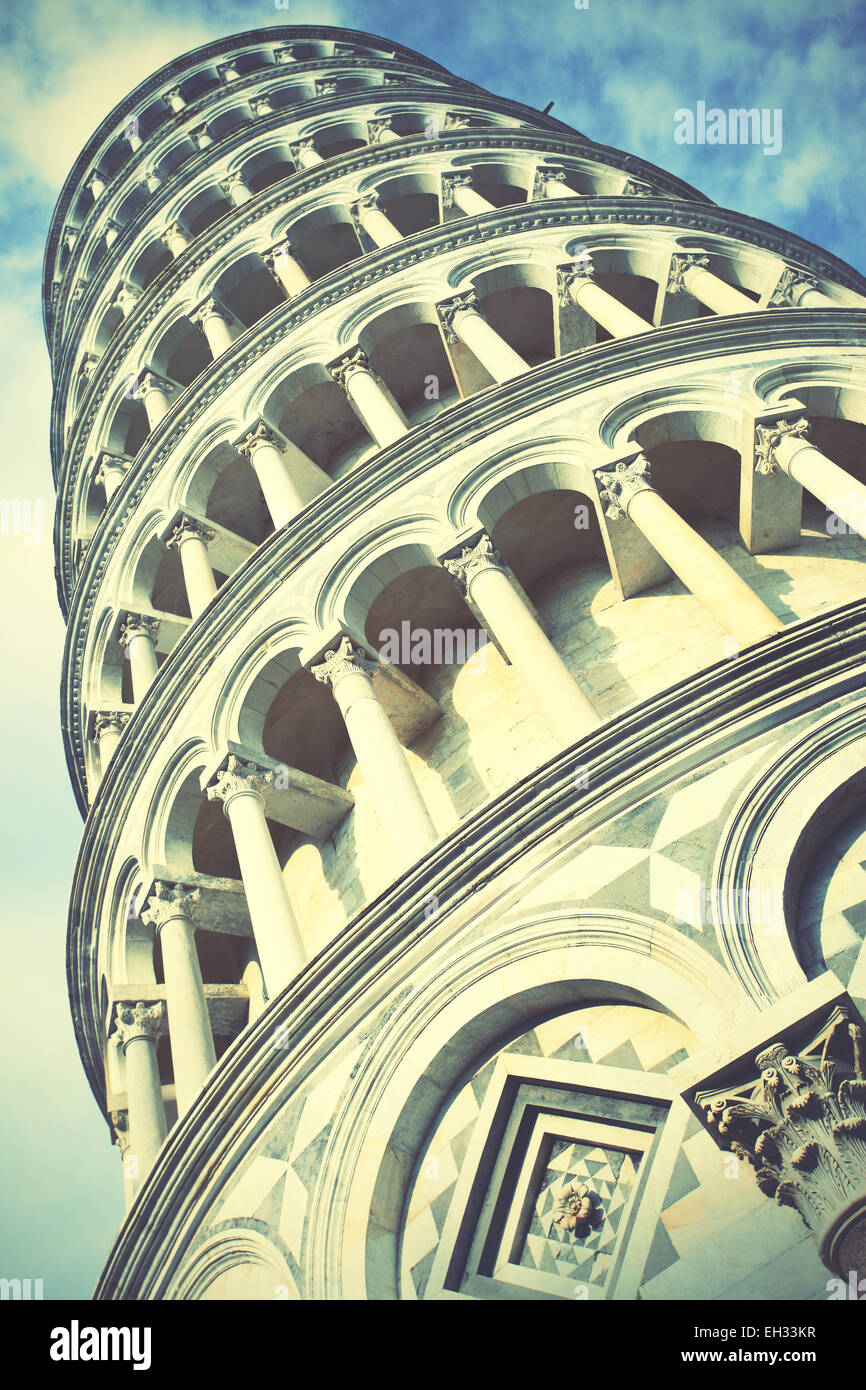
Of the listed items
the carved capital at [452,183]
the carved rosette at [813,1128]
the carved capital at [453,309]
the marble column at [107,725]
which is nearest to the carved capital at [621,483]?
the carved capital at [453,309]

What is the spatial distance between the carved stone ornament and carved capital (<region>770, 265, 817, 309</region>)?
1305 centimetres

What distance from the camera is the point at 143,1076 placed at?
12.4 metres

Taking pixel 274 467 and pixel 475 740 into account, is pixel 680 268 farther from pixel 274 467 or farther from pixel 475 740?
pixel 475 740

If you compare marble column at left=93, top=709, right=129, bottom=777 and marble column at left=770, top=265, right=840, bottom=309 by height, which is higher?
marble column at left=770, top=265, right=840, bottom=309

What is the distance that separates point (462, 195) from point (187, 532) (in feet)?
27.9

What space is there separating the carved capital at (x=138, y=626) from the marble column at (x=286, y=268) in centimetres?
661

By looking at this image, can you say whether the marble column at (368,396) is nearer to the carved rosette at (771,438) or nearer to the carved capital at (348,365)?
the carved capital at (348,365)

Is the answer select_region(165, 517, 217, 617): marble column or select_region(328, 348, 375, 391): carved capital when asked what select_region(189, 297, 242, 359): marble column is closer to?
select_region(328, 348, 375, 391): carved capital

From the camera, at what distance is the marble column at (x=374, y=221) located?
20036mm

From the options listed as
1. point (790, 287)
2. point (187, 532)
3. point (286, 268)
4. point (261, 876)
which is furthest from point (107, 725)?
point (790, 287)

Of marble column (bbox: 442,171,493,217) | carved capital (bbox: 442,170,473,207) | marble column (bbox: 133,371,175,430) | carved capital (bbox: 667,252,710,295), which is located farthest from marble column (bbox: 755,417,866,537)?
marble column (bbox: 133,371,175,430)

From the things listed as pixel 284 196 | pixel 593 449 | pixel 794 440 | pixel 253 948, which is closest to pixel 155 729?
pixel 253 948

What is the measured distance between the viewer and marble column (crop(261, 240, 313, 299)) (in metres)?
20.6

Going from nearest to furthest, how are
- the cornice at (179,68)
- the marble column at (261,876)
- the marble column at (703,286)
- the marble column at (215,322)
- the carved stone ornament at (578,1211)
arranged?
the carved stone ornament at (578,1211) < the marble column at (261,876) < the marble column at (703,286) < the marble column at (215,322) < the cornice at (179,68)
